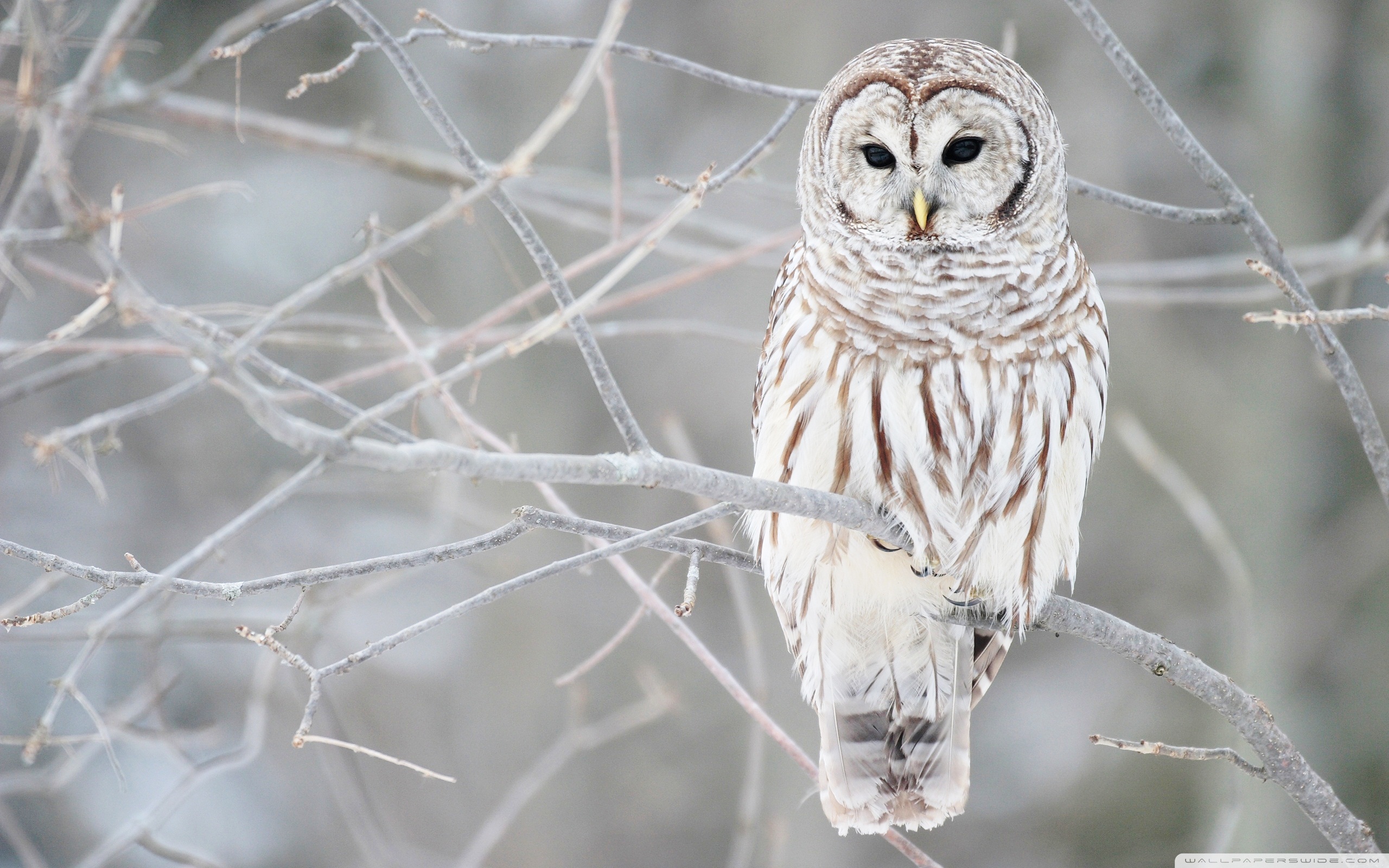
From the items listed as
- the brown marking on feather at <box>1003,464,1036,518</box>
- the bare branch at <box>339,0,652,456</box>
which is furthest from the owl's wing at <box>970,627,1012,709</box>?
the bare branch at <box>339,0,652,456</box>

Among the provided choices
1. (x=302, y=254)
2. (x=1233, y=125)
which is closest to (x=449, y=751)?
(x=302, y=254)

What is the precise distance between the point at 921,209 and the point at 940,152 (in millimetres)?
174

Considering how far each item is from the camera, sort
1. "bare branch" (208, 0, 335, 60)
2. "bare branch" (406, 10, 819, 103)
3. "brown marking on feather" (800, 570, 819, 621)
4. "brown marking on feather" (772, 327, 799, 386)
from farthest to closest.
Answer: "brown marking on feather" (800, 570, 819, 621), "brown marking on feather" (772, 327, 799, 386), "bare branch" (406, 10, 819, 103), "bare branch" (208, 0, 335, 60)

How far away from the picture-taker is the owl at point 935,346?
3055mm

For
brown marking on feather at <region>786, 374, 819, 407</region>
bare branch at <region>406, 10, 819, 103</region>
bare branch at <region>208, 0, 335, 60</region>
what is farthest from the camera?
brown marking on feather at <region>786, 374, 819, 407</region>

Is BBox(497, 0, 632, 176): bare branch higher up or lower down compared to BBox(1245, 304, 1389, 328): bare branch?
higher up

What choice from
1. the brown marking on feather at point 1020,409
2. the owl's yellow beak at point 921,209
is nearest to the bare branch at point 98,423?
the owl's yellow beak at point 921,209

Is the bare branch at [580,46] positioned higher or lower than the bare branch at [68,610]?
higher

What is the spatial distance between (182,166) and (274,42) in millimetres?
1024

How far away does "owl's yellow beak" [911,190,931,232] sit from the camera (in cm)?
309

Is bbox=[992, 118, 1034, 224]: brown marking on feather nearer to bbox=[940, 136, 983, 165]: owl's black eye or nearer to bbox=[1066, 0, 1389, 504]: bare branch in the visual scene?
bbox=[940, 136, 983, 165]: owl's black eye

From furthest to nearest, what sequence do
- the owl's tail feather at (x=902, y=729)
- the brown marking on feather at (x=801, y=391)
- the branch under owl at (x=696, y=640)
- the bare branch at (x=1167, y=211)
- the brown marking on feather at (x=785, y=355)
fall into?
the owl's tail feather at (x=902, y=729), the brown marking on feather at (x=785, y=355), the brown marking on feather at (x=801, y=391), the bare branch at (x=1167, y=211), the branch under owl at (x=696, y=640)

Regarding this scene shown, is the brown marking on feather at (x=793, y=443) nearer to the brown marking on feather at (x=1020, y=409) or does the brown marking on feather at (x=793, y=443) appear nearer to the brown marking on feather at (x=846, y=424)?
the brown marking on feather at (x=846, y=424)

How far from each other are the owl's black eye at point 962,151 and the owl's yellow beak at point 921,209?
130 mm
